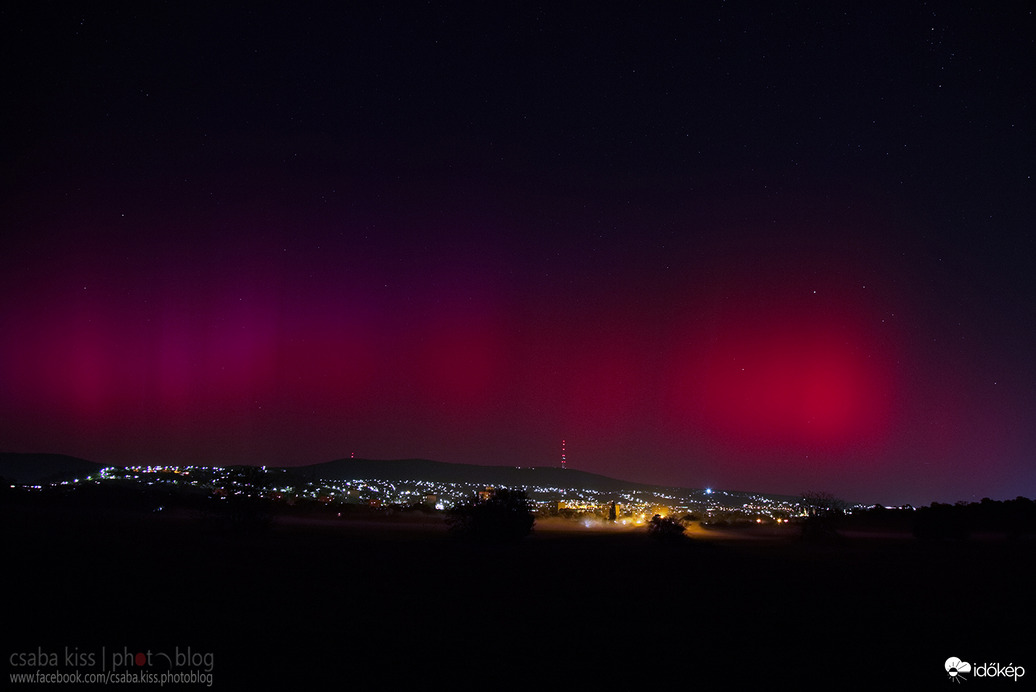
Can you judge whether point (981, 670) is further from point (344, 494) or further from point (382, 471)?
point (382, 471)

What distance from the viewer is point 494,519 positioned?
3838 centimetres

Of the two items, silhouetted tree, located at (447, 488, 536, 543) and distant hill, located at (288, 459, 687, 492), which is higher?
silhouetted tree, located at (447, 488, 536, 543)

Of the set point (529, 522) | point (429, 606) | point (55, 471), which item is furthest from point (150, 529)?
point (55, 471)

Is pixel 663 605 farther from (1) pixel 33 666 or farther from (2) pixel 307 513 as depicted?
(2) pixel 307 513

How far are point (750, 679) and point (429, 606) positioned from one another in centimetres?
745

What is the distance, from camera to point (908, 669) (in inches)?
417

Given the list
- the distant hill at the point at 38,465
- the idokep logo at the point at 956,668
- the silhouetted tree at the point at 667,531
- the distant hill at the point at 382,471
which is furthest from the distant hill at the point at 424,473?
the idokep logo at the point at 956,668

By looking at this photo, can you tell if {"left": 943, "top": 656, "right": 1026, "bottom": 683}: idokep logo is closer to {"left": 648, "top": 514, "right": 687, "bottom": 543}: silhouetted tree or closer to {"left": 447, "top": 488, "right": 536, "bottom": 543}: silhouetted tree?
{"left": 447, "top": 488, "right": 536, "bottom": 543}: silhouetted tree

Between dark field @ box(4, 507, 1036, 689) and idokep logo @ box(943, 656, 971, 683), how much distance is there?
17cm

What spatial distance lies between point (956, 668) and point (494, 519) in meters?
29.5

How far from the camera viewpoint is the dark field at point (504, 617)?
33.0 feet

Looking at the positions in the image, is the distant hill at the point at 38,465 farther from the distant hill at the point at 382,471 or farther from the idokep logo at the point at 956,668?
the idokep logo at the point at 956,668

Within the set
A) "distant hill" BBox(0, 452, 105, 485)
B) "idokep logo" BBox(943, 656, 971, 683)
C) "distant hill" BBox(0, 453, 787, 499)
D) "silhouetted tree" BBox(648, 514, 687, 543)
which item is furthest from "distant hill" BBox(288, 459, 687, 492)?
"idokep logo" BBox(943, 656, 971, 683)

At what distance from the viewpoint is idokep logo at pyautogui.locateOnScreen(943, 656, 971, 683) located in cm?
1023
